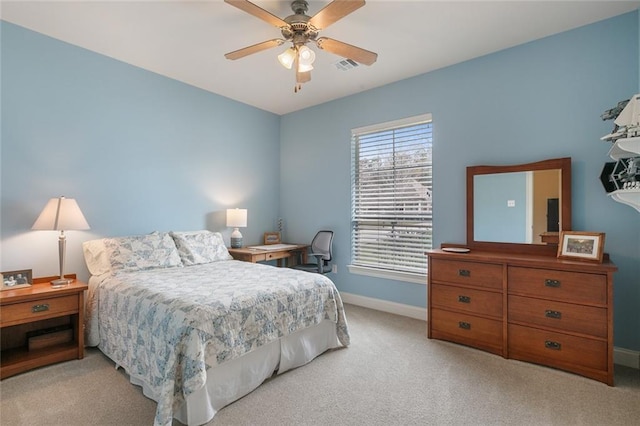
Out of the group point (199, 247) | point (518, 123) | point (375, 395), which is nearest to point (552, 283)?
point (518, 123)

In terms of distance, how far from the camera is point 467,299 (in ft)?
9.15

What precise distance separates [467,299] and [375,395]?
127 cm

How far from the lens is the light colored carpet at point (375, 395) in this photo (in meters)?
1.84

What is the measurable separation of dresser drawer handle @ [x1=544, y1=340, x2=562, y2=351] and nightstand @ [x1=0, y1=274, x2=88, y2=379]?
3725mm

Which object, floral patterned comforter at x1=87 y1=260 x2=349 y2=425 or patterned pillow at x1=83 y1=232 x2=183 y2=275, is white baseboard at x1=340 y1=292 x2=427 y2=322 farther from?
patterned pillow at x1=83 y1=232 x2=183 y2=275

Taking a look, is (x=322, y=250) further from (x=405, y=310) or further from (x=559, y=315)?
(x=559, y=315)

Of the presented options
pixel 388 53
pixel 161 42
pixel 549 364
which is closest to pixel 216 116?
pixel 161 42

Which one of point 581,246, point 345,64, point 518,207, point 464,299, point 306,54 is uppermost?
point 345,64

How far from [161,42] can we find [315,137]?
2238 mm

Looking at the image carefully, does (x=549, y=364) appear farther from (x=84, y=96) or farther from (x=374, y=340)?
(x=84, y=96)

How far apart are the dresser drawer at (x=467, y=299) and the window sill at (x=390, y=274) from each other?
1.78 ft

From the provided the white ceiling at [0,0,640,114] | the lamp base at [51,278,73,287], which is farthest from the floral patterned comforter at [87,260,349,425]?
the white ceiling at [0,0,640,114]

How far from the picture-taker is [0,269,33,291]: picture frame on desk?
246 centimetres

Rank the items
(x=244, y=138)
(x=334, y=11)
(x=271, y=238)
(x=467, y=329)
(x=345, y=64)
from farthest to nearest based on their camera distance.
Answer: (x=271, y=238) < (x=244, y=138) < (x=345, y=64) < (x=467, y=329) < (x=334, y=11)
